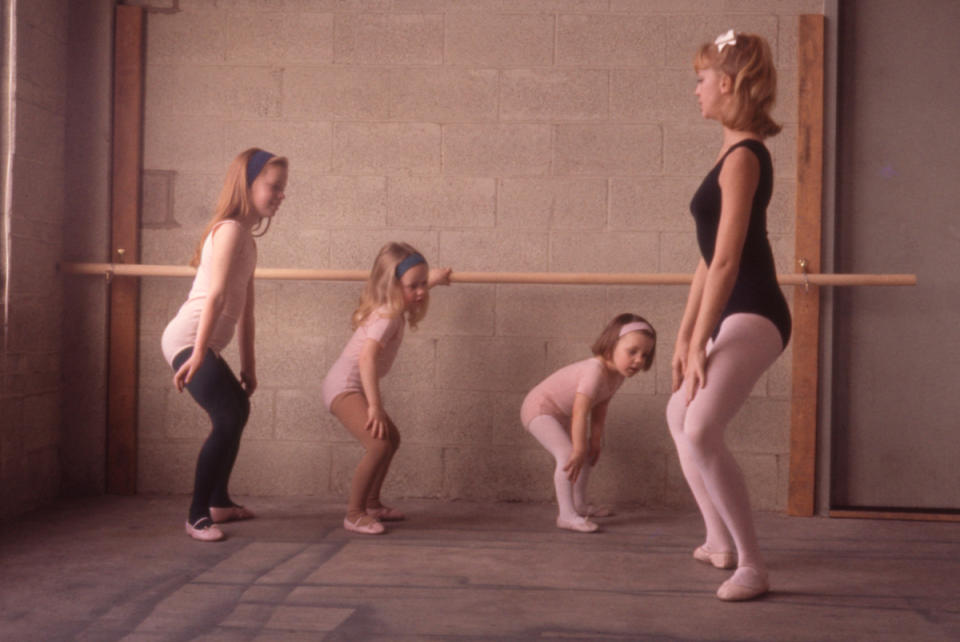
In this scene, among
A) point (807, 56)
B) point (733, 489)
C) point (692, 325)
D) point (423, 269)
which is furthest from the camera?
point (807, 56)

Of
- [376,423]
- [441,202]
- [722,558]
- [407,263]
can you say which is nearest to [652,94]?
[441,202]

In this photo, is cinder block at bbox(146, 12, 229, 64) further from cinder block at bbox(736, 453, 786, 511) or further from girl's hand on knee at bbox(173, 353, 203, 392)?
cinder block at bbox(736, 453, 786, 511)

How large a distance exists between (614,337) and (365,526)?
1.00 meters

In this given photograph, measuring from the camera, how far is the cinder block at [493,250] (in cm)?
336

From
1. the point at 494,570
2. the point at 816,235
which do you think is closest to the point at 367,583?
the point at 494,570

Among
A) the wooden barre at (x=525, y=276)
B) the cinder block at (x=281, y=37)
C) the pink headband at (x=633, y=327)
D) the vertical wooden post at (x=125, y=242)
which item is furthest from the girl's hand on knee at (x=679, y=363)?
the vertical wooden post at (x=125, y=242)

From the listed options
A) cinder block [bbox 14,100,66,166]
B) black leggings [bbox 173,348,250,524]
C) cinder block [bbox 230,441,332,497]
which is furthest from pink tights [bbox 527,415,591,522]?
cinder block [bbox 14,100,66,166]

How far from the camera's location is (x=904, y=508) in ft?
10.7

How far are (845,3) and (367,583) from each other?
8.50 ft

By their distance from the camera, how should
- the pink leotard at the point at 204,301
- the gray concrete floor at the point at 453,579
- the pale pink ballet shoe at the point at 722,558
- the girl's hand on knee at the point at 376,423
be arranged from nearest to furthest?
the gray concrete floor at the point at 453,579 → the pale pink ballet shoe at the point at 722,558 → the pink leotard at the point at 204,301 → the girl's hand on knee at the point at 376,423

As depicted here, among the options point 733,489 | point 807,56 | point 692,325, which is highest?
point 807,56

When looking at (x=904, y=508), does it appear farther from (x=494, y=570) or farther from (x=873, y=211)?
(x=494, y=570)

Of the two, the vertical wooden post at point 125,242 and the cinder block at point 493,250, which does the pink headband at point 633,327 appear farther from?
the vertical wooden post at point 125,242

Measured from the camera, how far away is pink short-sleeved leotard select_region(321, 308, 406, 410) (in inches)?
Answer: 116
